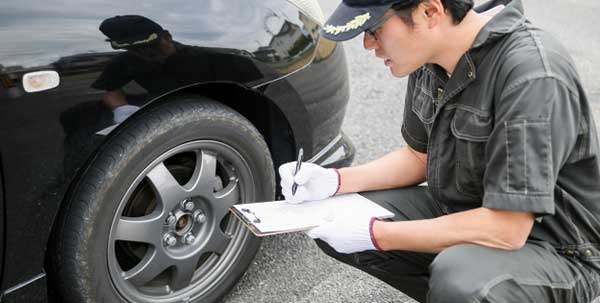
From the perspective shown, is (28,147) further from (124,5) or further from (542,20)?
(542,20)

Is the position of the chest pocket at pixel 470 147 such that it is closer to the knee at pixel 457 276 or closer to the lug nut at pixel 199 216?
the knee at pixel 457 276

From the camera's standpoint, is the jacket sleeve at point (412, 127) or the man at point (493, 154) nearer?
the man at point (493, 154)

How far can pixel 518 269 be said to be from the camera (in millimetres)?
1776

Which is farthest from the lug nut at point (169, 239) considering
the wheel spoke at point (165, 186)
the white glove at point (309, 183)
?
the white glove at point (309, 183)

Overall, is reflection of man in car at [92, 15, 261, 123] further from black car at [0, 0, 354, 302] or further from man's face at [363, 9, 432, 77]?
man's face at [363, 9, 432, 77]

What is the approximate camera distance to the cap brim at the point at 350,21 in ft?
5.61

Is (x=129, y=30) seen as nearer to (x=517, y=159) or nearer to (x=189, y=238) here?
(x=189, y=238)

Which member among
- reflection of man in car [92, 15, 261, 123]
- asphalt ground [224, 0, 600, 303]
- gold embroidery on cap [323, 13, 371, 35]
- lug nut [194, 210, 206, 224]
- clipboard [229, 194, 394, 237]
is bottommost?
asphalt ground [224, 0, 600, 303]

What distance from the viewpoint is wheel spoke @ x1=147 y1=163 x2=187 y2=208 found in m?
2.02

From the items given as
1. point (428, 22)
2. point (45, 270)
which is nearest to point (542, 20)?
point (428, 22)

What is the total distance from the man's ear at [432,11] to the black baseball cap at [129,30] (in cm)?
74

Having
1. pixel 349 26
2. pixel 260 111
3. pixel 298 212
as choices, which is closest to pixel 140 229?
pixel 298 212

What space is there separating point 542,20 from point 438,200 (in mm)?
4250

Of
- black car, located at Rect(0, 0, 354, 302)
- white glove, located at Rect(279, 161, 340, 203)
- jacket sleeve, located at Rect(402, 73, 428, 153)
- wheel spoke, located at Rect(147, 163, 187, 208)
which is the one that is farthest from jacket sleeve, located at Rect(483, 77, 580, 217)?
wheel spoke, located at Rect(147, 163, 187, 208)
